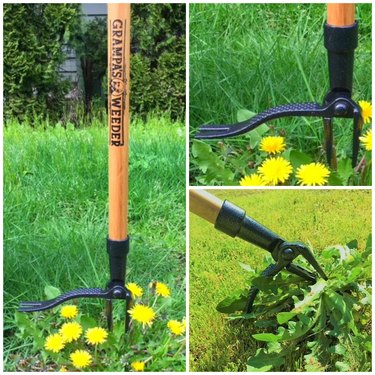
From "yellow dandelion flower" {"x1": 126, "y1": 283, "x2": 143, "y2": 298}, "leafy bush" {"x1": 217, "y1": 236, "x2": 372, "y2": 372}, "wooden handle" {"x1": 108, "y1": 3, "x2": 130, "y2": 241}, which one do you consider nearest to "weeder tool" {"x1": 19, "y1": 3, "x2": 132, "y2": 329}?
"wooden handle" {"x1": 108, "y1": 3, "x2": 130, "y2": 241}

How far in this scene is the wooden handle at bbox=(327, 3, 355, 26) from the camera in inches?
78.0

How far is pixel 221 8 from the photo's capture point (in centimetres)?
310

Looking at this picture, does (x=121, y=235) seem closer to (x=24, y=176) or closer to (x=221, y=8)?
(x=24, y=176)

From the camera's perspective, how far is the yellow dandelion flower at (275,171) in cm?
224

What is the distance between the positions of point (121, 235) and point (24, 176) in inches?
41.7

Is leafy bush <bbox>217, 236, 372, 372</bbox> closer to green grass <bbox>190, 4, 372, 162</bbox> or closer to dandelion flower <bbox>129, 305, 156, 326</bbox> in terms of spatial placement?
dandelion flower <bbox>129, 305, 156, 326</bbox>

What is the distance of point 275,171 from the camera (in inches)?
88.4

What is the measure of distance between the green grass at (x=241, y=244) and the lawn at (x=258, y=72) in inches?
6.4

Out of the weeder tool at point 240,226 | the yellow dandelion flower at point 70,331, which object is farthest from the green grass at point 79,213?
the weeder tool at point 240,226

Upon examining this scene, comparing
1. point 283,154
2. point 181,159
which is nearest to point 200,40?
point 181,159

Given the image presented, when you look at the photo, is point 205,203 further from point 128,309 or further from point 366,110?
point 366,110

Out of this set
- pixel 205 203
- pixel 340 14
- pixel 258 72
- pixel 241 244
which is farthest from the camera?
pixel 258 72

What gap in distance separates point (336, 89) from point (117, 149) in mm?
672

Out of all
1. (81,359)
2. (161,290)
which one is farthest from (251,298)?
(81,359)
